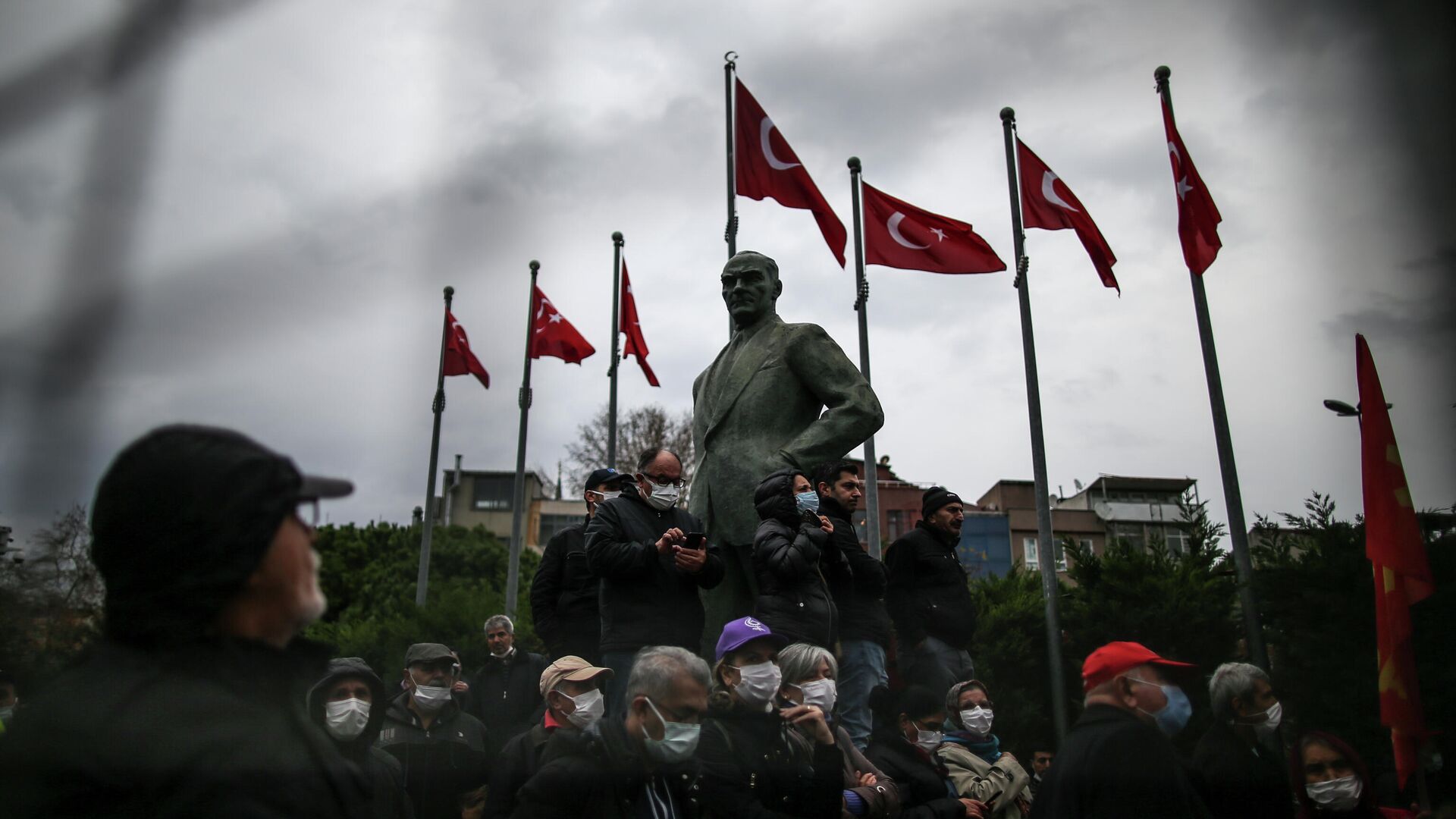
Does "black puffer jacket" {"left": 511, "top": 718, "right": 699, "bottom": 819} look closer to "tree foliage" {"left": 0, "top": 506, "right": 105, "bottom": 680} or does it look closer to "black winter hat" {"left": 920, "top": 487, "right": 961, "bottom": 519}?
"tree foliage" {"left": 0, "top": 506, "right": 105, "bottom": 680}

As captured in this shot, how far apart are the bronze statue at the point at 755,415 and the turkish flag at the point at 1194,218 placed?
6.41 meters

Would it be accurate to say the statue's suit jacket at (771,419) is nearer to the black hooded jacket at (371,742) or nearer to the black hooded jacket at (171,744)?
the black hooded jacket at (371,742)

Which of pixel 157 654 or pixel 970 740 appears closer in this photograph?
pixel 157 654

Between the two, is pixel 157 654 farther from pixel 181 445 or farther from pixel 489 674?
pixel 489 674

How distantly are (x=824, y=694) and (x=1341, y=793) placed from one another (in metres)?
2.28

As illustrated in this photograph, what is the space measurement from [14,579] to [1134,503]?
170 feet

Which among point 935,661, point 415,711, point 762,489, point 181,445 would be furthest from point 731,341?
point 181,445

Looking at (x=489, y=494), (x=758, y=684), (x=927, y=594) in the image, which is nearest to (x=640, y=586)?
(x=758, y=684)

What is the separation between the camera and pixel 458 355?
15062 mm

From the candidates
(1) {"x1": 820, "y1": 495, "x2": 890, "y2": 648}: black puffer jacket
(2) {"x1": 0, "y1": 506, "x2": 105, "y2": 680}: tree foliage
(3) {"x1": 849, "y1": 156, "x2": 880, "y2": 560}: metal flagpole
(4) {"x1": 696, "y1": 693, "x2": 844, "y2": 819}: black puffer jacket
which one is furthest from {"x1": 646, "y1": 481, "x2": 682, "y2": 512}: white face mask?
(3) {"x1": 849, "y1": 156, "x2": 880, "y2": 560}: metal flagpole

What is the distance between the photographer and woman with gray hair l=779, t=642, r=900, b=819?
13.0 feet

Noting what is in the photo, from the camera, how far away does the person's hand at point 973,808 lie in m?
4.51

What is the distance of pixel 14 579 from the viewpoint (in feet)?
7.18

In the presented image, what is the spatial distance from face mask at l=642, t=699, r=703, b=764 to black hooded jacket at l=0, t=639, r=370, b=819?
5.20ft
